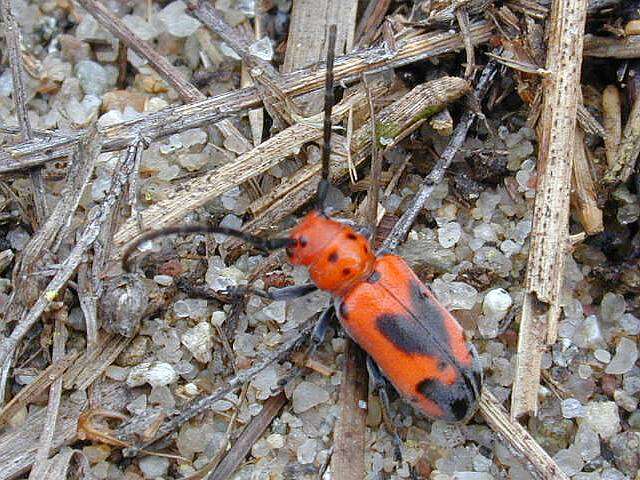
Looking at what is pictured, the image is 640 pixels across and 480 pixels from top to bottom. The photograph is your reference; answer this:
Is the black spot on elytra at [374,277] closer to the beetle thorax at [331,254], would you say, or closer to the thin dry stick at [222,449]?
the beetle thorax at [331,254]

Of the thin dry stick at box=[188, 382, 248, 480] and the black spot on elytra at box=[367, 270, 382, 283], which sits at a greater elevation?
the black spot on elytra at box=[367, 270, 382, 283]

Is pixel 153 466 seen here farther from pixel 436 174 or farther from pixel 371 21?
pixel 371 21

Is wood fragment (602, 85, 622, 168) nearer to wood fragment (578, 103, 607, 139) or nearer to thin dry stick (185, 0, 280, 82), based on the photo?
wood fragment (578, 103, 607, 139)

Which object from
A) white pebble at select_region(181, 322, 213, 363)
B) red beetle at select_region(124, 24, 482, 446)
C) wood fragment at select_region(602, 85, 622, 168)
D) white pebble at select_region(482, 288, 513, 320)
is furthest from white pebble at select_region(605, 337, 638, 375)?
white pebble at select_region(181, 322, 213, 363)

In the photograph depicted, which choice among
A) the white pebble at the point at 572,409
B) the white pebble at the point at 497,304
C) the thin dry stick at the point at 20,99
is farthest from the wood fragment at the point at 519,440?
the thin dry stick at the point at 20,99

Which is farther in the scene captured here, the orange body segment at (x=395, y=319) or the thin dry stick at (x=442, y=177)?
the thin dry stick at (x=442, y=177)

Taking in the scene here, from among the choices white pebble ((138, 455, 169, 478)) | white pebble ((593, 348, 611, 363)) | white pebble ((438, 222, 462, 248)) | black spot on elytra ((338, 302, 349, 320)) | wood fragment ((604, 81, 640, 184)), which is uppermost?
wood fragment ((604, 81, 640, 184))
